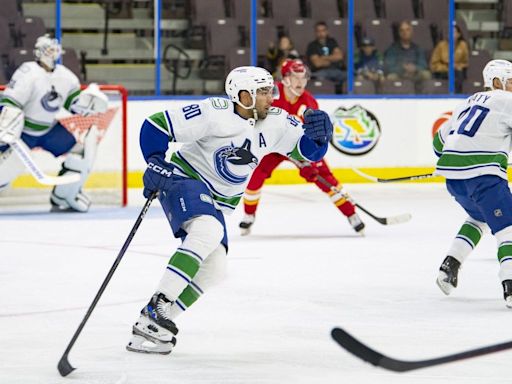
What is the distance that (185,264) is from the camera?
3.66 m

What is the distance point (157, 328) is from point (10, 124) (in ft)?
14.6

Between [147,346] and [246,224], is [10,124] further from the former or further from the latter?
[147,346]

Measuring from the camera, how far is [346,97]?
9945 mm

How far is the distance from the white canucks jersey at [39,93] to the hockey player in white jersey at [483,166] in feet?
12.6

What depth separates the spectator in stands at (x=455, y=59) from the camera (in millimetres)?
10531

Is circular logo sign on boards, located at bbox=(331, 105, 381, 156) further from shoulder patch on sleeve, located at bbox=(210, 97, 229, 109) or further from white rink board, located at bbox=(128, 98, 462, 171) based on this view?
shoulder patch on sleeve, located at bbox=(210, 97, 229, 109)

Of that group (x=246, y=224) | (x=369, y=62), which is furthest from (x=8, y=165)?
(x=369, y=62)

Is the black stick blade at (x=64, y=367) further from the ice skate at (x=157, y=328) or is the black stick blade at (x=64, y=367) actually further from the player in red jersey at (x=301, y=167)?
the player in red jersey at (x=301, y=167)

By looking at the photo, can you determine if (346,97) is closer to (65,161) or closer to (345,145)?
(345,145)

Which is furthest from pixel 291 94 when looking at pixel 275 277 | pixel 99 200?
pixel 99 200

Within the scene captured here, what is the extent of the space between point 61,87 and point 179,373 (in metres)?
4.94

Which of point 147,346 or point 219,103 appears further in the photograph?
point 219,103

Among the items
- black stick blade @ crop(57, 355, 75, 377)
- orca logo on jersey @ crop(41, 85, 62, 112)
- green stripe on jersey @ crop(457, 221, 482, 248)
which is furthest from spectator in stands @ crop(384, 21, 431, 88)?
black stick blade @ crop(57, 355, 75, 377)

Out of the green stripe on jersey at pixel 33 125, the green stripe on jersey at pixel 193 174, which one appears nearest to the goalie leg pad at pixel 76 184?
the green stripe on jersey at pixel 33 125
